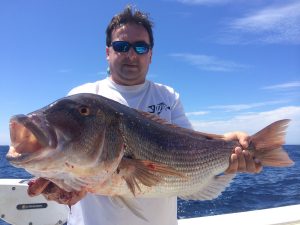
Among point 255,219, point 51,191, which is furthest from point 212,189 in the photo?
point 255,219

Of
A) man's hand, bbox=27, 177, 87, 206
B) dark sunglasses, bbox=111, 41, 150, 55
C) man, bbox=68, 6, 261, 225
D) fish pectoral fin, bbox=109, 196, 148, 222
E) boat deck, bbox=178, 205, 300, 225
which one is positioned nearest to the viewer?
man's hand, bbox=27, 177, 87, 206

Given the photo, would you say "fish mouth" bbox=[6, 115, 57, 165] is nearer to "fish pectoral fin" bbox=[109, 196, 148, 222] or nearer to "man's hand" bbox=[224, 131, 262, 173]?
"fish pectoral fin" bbox=[109, 196, 148, 222]

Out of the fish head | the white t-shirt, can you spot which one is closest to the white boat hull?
the white t-shirt

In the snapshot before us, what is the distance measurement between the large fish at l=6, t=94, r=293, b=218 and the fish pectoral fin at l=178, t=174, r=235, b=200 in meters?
0.01

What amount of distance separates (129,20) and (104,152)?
5.87 ft

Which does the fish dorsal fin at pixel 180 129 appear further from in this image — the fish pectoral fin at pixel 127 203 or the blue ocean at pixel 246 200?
the blue ocean at pixel 246 200

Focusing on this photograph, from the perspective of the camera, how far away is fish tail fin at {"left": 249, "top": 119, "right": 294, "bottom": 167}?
357 cm

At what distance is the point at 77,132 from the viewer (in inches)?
95.0

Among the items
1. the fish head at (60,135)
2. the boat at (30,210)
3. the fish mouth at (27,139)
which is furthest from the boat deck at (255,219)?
the fish mouth at (27,139)

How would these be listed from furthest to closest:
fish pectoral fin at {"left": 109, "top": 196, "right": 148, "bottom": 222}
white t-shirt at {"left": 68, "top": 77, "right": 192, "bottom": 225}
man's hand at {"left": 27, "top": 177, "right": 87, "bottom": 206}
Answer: white t-shirt at {"left": 68, "top": 77, "right": 192, "bottom": 225}
fish pectoral fin at {"left": 109, "top": 196, "right": 148, "bottom": 222}
man's hand at {"left": 27, "top": 177, "right": 87, "bottom": 206}

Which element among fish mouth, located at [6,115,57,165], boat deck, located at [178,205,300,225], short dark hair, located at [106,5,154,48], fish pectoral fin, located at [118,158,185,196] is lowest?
boat deck, located at [178,205,300,225]

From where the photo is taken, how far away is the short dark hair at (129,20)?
12.4 feet

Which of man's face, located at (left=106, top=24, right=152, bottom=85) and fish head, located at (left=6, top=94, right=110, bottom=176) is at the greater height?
man's face, located at (left=106, top=24, right=152, bottom=85)

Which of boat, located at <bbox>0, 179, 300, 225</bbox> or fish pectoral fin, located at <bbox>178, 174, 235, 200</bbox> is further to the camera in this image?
boat, located at <bbox>0, 179, 300, 225</bbox>
